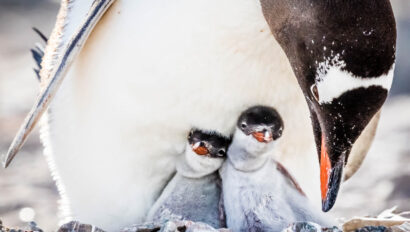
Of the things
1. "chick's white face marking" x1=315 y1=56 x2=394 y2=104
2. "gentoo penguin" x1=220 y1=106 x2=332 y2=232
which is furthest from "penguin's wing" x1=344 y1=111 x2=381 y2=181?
"chick's white face marking" x1=315 y1=56 x2=394 y2=104

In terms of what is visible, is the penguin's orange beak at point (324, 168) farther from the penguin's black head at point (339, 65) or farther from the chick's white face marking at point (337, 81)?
the chick's white face marking at point (337, 81)

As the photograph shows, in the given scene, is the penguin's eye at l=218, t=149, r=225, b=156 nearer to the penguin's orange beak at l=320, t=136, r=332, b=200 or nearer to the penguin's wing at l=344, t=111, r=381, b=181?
the penguin's orange beak at l=320, t=136, r=332, b=200

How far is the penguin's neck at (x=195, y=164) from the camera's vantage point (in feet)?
8.39

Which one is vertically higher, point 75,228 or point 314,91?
point 314,91

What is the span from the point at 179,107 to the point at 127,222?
418mm

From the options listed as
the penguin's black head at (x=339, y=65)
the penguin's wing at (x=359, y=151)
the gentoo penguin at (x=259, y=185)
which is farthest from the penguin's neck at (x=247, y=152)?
the penguin's wing at (x=359, y=151)

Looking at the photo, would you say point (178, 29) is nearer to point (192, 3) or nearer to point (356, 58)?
point (192, 3)

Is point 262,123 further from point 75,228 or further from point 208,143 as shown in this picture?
point 75,228

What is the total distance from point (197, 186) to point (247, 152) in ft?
0.69

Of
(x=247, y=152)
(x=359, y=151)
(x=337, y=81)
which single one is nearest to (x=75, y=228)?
(x=247, y=152)

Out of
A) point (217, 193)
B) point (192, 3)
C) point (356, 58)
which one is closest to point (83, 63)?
point (192, 3)

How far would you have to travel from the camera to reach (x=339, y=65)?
6.81ft

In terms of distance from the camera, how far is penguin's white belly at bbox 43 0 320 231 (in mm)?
2383

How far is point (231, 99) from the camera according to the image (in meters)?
2.46
